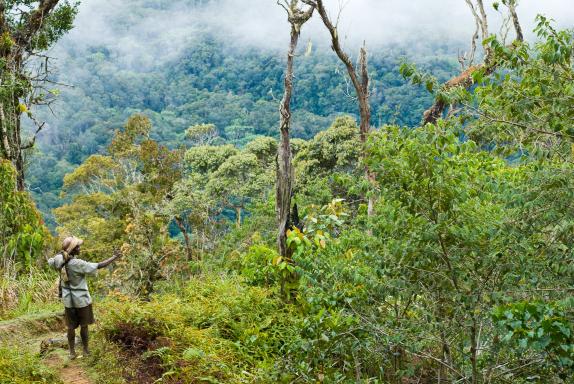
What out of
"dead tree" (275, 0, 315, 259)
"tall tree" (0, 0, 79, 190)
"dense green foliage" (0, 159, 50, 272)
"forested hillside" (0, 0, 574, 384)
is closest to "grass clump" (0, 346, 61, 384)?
"forested hillside" (0, 0, 574, 384)

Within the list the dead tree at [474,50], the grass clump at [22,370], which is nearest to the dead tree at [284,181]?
the grass clump at [22,370]

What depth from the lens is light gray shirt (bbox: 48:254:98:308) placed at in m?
5.45

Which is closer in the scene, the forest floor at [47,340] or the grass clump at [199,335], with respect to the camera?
the grass clump at [199,335]

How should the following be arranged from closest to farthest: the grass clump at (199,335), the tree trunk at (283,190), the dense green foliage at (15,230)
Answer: the grass clump at (199,335) → the tree trunk at (283,190) → the dense green foliage at (15,230)

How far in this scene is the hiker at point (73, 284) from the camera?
545cm

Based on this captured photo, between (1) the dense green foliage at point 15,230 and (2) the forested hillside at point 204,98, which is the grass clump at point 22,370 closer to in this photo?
(1) the dense green foliage at point 15,230

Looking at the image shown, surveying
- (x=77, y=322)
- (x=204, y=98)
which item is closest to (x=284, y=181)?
(x=77, y=322)

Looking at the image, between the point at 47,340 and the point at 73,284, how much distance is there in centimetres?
83

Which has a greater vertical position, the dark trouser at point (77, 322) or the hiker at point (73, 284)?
the hiker at point (73, 284)

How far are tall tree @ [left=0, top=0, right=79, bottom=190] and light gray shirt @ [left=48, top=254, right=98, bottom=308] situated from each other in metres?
5.44

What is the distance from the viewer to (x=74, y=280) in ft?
18.0

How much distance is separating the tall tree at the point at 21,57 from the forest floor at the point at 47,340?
4.35 meters

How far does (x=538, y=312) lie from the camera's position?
8.09 feet

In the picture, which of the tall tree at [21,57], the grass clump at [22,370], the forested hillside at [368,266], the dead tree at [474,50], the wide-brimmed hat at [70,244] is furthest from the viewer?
the dead tree at [474,50]
